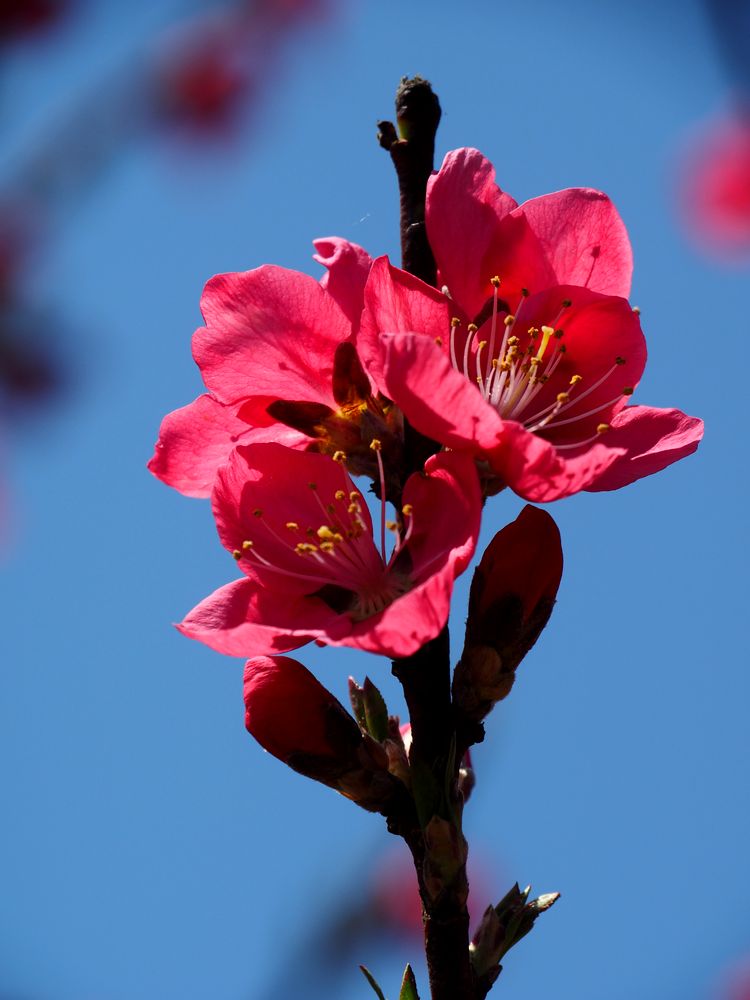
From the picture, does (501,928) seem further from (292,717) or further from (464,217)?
(464,217)

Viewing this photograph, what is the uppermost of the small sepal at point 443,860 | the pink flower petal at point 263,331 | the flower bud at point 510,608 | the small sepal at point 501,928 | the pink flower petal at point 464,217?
the pink flower petal at point 263,331

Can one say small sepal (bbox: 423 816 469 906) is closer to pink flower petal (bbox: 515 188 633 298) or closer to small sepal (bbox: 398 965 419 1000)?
small sepal (bbox: 398 965 419 1000)

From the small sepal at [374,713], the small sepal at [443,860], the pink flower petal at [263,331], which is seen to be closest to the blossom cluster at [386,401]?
the pink flower petal at [263,331]

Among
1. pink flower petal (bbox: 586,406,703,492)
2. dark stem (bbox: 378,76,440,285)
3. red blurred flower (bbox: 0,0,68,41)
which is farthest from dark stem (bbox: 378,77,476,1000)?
red blurred flower (bbox: 0,0,68,41)

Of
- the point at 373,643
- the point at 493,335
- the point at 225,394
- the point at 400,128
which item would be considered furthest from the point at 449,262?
the point at 373,643

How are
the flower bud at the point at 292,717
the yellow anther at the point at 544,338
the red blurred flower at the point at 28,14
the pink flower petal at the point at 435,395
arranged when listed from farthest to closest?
the red blurred flower at the point at 28,14
the yellow anther at the point at 544,338
the flower bud at the point at 292,717
the pink flower petal at the point at 435,395

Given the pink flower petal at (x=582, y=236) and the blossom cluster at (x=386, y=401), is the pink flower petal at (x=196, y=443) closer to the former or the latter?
the blossom cluster at (x=386, y=401)

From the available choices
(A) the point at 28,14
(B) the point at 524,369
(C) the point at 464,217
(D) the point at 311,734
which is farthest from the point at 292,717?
(A) the point at 28,14
